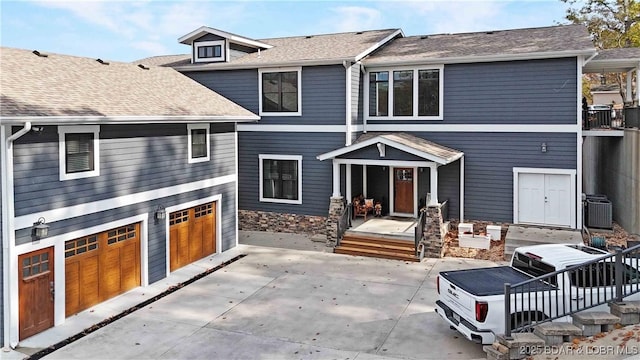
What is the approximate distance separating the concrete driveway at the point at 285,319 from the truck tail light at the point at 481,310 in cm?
91

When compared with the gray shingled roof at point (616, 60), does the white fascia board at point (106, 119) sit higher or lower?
lower

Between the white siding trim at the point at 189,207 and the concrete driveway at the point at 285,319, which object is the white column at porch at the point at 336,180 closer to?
the concrete driveway at the point at 285,319

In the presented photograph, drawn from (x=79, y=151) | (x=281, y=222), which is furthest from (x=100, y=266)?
(x=281, y=222)

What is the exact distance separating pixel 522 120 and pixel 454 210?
3637mm

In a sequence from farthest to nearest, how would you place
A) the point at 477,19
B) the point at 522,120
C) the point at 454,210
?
the point at 477,19 < the point at 454,210 < the point at 522,120

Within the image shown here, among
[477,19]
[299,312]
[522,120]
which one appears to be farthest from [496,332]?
[477,19]

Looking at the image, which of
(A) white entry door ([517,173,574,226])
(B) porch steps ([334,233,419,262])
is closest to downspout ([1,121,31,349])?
(B) porch steps ([334,233,419,262])

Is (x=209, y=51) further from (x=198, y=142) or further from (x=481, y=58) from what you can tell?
(x=481, y=58)

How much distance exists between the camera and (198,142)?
15.0 metres

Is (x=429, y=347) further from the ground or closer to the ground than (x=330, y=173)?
closer to the ground

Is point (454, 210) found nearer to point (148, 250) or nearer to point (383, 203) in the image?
point (383, 203)

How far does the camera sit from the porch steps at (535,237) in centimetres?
1497

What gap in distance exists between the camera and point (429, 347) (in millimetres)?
9320

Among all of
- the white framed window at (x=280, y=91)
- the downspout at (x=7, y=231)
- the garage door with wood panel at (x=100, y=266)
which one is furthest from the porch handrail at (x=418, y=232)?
the downspout at (x=7, y=231)
